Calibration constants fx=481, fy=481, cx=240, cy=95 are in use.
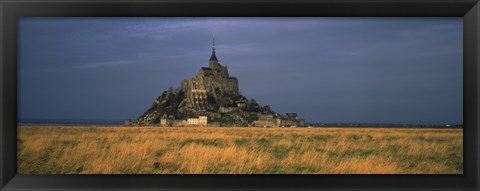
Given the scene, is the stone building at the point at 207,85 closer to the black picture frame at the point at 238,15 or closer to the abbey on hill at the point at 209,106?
the abbey on hill at the point at 209,106

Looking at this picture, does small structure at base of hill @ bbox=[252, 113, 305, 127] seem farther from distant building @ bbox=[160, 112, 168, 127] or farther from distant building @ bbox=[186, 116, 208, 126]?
distant building @ bbox=[160, 112, 168, 127]

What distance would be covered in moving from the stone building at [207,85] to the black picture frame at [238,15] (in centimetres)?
2110

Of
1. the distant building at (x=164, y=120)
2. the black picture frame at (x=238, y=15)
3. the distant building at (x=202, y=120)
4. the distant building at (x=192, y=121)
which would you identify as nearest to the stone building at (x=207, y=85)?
the distant building at (x=202, y=120)

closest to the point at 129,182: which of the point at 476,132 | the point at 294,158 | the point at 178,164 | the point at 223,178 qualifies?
the point at 223,178

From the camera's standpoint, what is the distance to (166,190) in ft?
11.0

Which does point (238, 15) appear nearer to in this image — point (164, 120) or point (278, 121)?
point (278, 121)

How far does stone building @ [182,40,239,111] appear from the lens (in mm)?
26453

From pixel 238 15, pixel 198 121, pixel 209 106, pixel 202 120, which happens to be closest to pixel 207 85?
pixel 209 106

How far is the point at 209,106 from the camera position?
2923 cm

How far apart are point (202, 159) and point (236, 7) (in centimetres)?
423

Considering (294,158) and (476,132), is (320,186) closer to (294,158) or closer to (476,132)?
(476,132)

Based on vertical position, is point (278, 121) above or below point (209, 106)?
below

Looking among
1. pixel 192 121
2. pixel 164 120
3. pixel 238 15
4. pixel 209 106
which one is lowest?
pixel 192 121

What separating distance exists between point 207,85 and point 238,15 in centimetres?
2545
